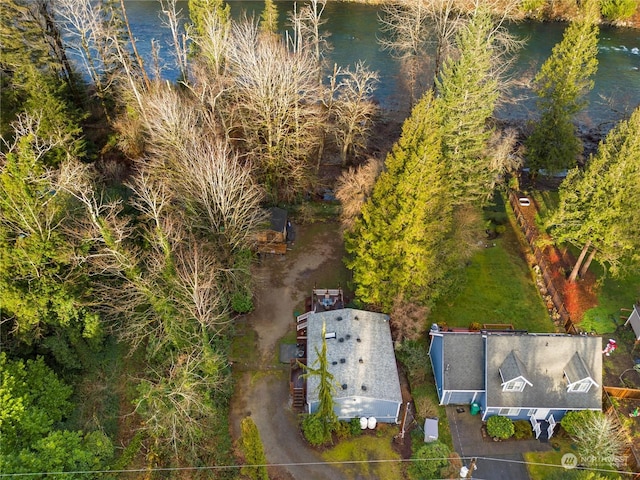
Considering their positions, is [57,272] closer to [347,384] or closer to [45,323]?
[45,323]

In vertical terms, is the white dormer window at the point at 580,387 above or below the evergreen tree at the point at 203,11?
below

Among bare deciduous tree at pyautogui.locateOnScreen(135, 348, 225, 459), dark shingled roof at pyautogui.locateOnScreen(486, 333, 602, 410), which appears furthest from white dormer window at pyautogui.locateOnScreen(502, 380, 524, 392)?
bare deciduous tree at pyautogui.locateOnScreen(135, 348, 225, 459)

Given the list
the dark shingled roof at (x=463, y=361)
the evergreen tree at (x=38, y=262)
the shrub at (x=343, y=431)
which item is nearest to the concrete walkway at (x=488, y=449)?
the dark shingled roof at (x=463, y=361)

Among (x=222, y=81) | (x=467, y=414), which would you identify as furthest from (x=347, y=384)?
(x=222, y=81)

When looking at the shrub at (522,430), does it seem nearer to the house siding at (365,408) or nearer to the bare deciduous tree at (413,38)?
the house siding at (365,408)

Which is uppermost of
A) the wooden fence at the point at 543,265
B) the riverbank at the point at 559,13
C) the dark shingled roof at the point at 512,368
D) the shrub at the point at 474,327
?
the riverbank at the point at 559,13
